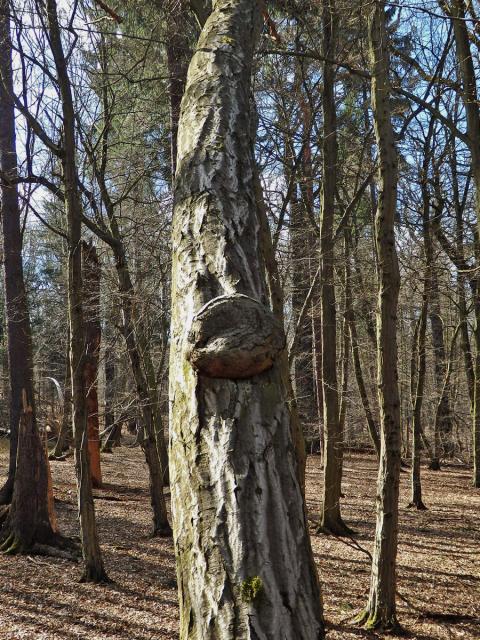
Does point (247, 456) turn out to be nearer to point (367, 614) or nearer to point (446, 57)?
point (367, 614)

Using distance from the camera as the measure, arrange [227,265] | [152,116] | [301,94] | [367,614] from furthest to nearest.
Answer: [152,116]
[301,94]
[367,614]
[227,265]

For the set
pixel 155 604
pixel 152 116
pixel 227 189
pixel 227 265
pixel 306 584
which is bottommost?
pixel 155 604

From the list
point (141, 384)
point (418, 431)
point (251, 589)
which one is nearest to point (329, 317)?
point (141, 384)

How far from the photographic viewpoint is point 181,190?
87.2 inches

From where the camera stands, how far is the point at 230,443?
1.46 m

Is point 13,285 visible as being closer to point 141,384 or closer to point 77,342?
point 141,384

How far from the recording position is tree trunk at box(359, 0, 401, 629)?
206 inches

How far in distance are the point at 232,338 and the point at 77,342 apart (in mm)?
4919

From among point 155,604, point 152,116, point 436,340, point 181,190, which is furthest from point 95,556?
point 436,340

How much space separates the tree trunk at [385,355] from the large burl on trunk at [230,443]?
3555 mm

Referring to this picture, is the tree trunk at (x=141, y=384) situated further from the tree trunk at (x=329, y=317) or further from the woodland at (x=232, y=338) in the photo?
the tree trunk at (x=329, y=317)

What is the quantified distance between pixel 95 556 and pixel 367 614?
2.78 metres

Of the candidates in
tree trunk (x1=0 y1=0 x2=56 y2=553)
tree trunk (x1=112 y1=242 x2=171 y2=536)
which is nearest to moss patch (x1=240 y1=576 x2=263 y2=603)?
tree trunk (x1=0 y1=0 x2=56 y2=553)

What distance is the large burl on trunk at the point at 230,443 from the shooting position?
4.28 ft
